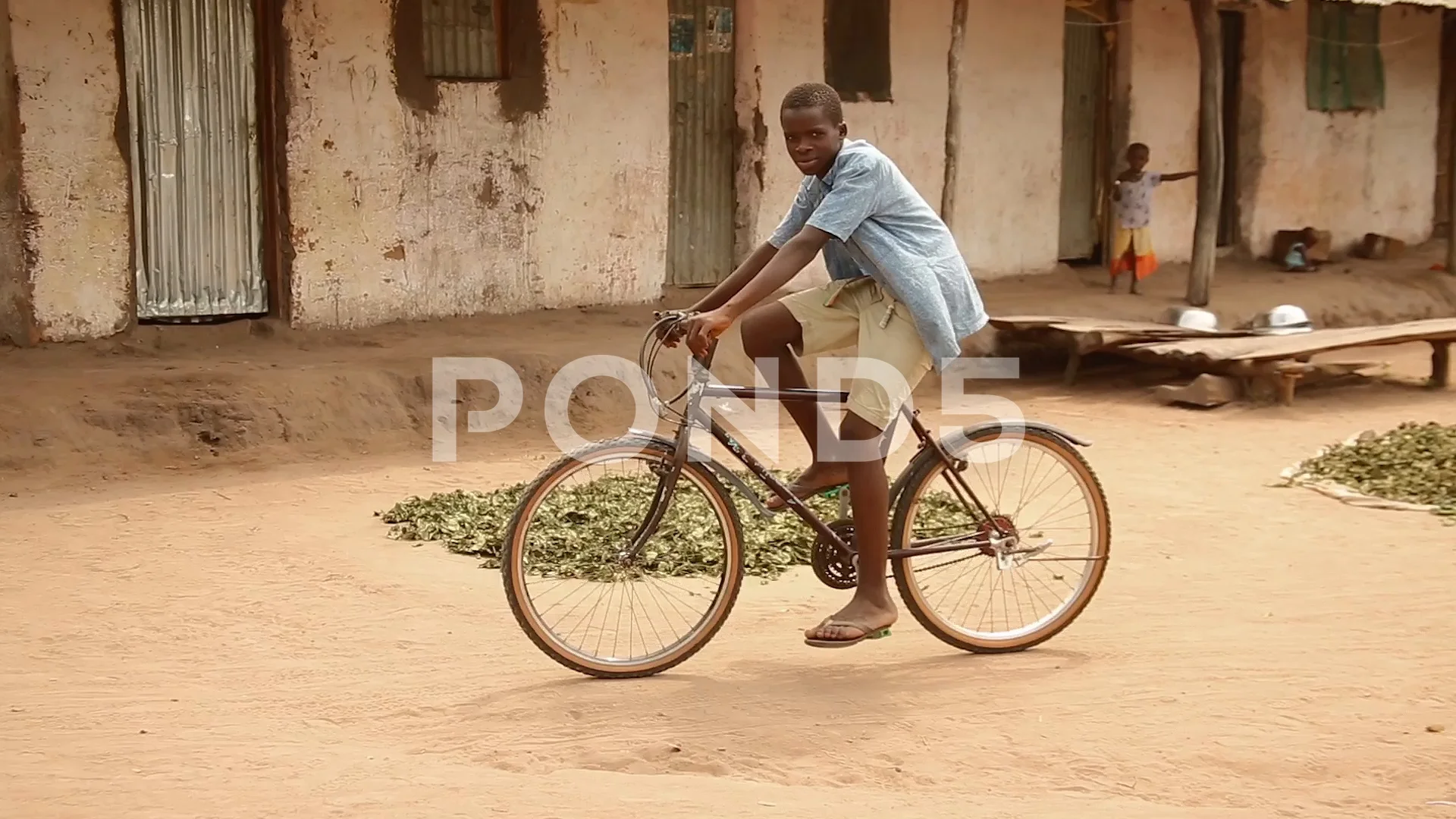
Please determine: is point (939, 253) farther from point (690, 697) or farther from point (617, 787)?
point (617, 787)

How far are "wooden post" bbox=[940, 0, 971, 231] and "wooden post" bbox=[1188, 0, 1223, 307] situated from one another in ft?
6.64

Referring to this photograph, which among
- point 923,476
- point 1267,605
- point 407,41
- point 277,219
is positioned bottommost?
point 1267,605

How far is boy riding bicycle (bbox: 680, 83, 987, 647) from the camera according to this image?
4.56 metres

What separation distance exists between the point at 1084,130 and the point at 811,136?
11.0m

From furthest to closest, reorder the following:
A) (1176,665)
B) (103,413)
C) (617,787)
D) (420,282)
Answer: (420,282) → (103,413) → (1176,665) → (617,787)

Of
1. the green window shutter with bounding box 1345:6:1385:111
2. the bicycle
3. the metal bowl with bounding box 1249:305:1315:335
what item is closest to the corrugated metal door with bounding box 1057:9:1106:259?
the metal bowl with bounding box 1249:305:1315:335

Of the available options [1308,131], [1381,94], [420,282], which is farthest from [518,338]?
[1381,94]

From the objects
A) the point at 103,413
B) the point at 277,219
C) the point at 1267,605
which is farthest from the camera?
the point at 277,219

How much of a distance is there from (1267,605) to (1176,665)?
3.19 ft

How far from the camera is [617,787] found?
12.4 ft

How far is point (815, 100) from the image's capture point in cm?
454

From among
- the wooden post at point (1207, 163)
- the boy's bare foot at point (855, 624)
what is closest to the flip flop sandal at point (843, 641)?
the boy's bare foot at point (855, 624)

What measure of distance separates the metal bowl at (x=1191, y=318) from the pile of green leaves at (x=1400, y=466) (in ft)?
9.94

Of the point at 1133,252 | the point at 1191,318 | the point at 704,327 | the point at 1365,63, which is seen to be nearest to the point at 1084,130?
the point at 1133,252
